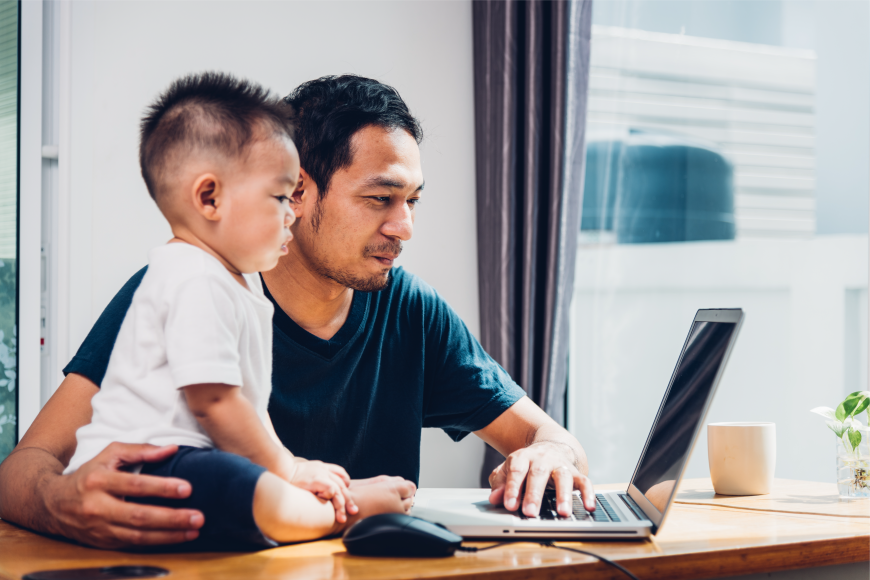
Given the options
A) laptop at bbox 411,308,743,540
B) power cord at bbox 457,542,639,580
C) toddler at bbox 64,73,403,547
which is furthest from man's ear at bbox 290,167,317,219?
power cord at bbox 457,542,639,580

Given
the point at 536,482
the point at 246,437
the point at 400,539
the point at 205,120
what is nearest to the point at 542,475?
the point at 536,482

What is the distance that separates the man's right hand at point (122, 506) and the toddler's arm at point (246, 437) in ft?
0.17

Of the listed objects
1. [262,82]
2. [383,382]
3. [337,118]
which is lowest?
[383,382]

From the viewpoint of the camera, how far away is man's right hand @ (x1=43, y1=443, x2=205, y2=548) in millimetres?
746

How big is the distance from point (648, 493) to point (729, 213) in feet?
4.38

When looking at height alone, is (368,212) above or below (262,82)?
below

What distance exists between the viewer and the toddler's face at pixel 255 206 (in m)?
0.85

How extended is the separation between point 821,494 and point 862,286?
0.86 meters

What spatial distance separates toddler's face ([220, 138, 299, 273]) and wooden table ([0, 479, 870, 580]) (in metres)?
0.33

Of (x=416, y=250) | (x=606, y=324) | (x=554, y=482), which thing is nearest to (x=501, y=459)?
(x=606, y=324)

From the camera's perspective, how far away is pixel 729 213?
2.07 meters

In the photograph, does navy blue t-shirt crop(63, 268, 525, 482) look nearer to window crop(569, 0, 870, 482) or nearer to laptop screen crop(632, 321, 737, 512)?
laptop screen crop(632, 321, 737, 512)

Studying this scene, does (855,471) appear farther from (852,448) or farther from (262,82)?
(262,82)

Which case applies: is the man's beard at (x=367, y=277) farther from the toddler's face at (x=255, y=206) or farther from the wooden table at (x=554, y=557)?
the wooden table at (x=554, y=557)
